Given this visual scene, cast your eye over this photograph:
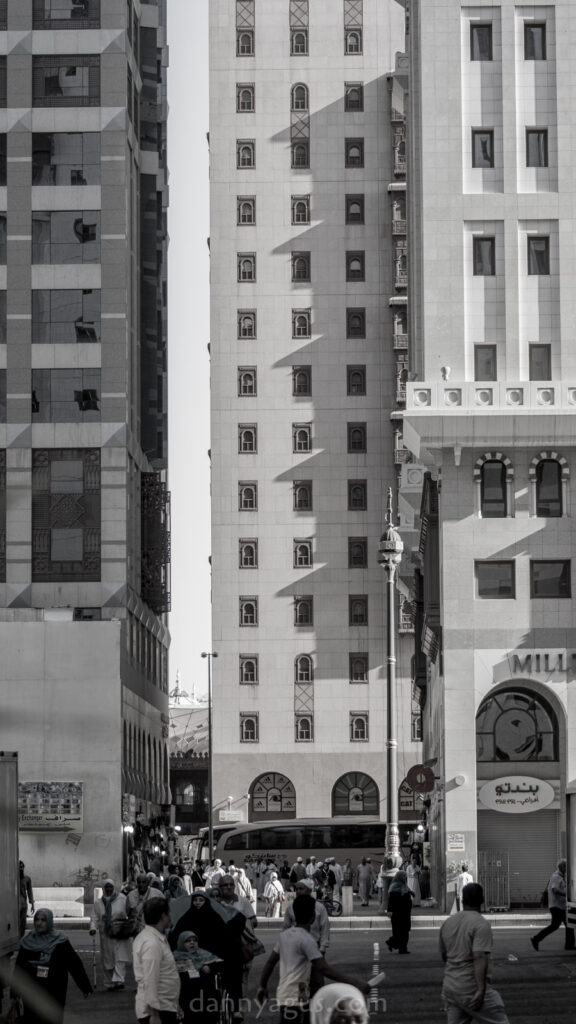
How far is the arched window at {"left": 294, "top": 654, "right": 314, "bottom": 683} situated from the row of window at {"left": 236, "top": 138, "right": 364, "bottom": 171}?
26.2 metres

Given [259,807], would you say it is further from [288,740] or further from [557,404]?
[557,404]

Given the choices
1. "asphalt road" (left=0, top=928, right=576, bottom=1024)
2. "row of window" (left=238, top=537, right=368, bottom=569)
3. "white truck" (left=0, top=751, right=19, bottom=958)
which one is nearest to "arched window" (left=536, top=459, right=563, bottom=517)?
"asphalt road" (left=0, top=928, right=576, bottom=1024)

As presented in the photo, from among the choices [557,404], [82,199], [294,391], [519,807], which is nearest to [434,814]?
[519,807]

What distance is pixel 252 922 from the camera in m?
26.8

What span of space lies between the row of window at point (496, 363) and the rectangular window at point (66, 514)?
22712 mm

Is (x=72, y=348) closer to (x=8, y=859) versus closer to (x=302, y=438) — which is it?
(x=302, y=438)

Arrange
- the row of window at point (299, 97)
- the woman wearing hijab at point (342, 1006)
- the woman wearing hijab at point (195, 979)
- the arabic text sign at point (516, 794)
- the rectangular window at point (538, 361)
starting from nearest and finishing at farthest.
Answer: the woman wearing hijab at point (342, 1006)
the woman wearing hijab at point (195, 979)
the arabic text sign at point (516, 794)
the rectangular window at point (538, 361)
the row of window at point (299, 97)

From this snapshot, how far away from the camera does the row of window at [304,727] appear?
320ft

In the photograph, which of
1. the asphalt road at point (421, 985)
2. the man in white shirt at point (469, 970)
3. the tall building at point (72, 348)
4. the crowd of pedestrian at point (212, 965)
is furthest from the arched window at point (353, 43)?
the man in white shirt at point (469, 970)

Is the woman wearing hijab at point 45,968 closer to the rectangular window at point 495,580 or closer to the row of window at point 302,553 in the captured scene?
the rectangular window at point 495,580

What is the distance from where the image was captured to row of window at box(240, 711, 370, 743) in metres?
97.5

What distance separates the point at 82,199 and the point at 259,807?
114 feet

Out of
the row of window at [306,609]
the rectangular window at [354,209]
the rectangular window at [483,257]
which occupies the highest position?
the rectangular window at [354,209]

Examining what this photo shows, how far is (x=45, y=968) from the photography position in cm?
1744
